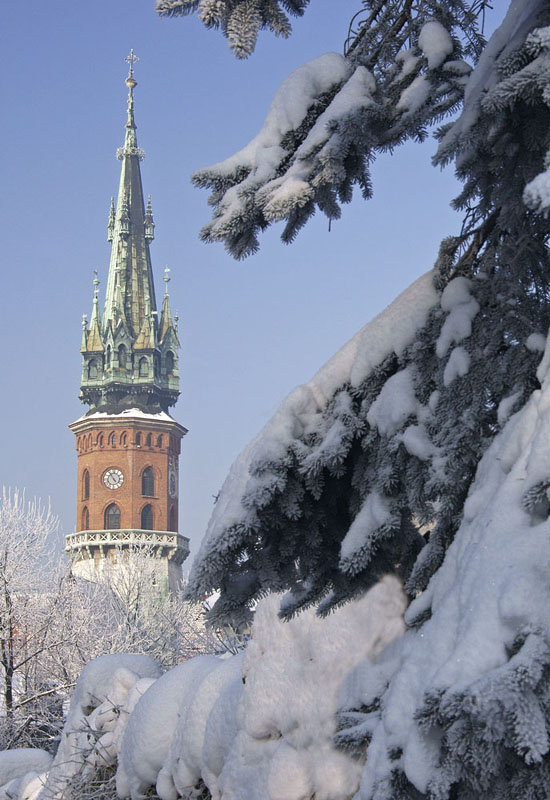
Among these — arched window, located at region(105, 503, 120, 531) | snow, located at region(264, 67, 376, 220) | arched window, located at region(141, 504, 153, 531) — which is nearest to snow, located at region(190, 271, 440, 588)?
snow, located at region(264, 67, 376, 220)

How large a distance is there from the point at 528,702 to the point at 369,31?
10.0 feet

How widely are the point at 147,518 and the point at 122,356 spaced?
36.0ft

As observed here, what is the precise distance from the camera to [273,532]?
3.78 metres

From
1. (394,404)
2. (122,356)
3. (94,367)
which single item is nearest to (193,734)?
(394,404)

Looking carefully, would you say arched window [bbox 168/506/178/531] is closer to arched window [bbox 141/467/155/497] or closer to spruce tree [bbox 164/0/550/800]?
arched window [bbox 141/467/155/497]

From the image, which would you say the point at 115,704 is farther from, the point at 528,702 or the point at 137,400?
Result: the point at 137,400

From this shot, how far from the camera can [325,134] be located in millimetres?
3367

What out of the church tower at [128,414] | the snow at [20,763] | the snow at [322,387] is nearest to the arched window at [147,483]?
the church tower at [128,414]

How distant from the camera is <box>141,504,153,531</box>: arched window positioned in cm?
6606

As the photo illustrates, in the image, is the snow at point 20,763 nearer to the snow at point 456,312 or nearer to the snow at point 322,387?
the snow at point 322,387

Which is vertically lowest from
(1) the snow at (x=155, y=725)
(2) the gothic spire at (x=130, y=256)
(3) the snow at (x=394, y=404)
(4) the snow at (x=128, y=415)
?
(1) the snow at (x=155, y=725)

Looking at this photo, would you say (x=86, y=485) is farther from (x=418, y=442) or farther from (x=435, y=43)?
(x=418, y=442)

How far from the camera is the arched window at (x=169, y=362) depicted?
69.1m

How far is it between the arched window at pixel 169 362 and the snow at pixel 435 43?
6574 cm
